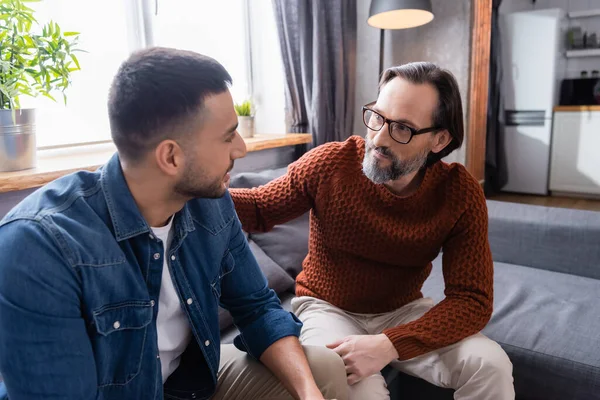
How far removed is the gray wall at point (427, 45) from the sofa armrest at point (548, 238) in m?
1.01

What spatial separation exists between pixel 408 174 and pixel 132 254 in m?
0.80

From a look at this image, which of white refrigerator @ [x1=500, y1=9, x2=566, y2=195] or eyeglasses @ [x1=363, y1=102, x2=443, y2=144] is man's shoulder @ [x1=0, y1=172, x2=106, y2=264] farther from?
white refrigerator @ [x1=500, y1=9, x2=566, y2=195]

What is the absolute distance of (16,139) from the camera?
1.45 m

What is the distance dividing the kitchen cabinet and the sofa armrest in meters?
2.69

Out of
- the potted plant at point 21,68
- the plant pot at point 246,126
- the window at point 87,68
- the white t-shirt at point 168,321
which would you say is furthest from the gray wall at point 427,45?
the white t-shirt at point 168,321

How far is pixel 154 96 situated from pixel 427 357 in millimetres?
959

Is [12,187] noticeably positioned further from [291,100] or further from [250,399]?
[291,100]

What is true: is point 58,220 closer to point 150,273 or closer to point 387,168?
point 150,273

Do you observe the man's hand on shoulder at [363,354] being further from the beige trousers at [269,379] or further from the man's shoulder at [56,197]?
the man's shoulder at [56,197]

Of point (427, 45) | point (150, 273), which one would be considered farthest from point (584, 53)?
point (150, 273)

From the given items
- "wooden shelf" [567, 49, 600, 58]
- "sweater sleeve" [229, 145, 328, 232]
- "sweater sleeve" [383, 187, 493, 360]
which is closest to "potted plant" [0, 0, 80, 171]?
"sweater sleeve" [229, 145, 328, 232]

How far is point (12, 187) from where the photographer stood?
4.50 feet

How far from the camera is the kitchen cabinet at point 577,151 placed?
4.39 meters

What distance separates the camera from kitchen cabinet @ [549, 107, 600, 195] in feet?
14.4
